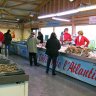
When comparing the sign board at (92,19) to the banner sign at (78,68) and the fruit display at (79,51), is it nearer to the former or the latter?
the banner sign at (78,68)

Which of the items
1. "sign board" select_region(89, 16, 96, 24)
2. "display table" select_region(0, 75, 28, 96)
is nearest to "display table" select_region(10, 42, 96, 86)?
"sign board" select_region(89, 16, 96, 24)

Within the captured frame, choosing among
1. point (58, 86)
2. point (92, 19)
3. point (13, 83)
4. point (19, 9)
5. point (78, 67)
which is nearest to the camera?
point (13, 83)

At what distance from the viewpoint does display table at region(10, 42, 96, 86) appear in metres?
6.11

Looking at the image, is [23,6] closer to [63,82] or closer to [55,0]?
[55,0]

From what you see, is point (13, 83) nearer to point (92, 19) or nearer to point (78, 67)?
point (78, 67)

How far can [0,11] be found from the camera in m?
17.6

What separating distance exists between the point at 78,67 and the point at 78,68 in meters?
0.03

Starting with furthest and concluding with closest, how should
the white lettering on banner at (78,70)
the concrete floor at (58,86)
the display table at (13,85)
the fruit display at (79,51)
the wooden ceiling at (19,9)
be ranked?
the wooden ceiling at (19,9) → the fruit display at (79,51) → the white lettering on banner at (78,70) → the concrete floor at (58,86) → the display table at (13,85)

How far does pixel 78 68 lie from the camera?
673 cm

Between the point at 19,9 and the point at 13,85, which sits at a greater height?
the point at 19,9

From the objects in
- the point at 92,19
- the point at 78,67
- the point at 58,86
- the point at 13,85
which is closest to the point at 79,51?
the point at 78,67

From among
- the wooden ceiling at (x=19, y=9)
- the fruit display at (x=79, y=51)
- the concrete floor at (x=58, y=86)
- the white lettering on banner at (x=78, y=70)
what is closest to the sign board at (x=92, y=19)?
the fruit display at (x=79, y=51)

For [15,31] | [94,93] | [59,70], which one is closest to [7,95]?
[94,93]

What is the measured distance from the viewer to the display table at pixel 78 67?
6105 millimetres
